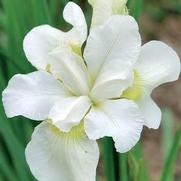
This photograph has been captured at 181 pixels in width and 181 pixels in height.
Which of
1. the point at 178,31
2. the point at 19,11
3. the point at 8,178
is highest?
the point at 19,11

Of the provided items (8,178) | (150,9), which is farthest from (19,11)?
(150,9)

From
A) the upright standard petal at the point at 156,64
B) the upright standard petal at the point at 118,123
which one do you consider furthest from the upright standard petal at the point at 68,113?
the upright standard petal at the point at 156,64

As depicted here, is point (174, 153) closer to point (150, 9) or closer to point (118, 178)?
point (118, 178)

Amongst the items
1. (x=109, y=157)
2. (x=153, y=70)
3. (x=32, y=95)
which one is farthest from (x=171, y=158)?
(x=32, y=95)

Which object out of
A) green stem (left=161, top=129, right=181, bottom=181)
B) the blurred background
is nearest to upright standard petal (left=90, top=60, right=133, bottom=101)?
the blurred background

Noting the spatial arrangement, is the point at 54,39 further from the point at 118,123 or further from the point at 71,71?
the point at 118,123

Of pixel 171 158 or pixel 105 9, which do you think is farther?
→ pixel 171 158
